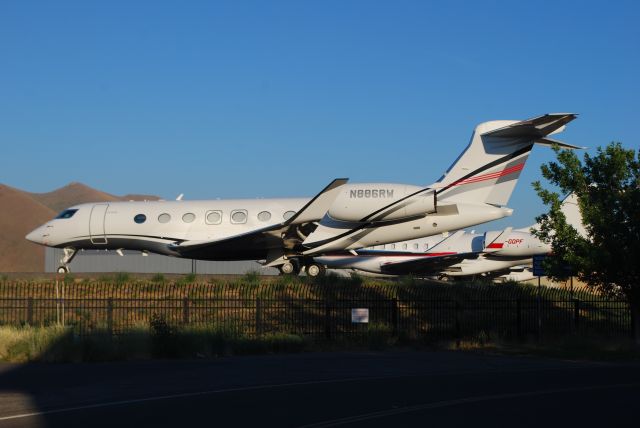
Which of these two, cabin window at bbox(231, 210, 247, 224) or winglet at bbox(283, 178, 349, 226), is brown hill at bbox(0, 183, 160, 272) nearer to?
cabin window at bbox(231, 210, 247, 224)

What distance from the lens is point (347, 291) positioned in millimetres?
27000

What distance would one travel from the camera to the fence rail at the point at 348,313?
2212 centimetres

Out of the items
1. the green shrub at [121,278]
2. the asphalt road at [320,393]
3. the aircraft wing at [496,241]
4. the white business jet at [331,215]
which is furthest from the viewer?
the aircraft wing at [496,241]

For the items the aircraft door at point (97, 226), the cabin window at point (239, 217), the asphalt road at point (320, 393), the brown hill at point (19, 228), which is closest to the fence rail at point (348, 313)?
the cabin window at point (239, 217)

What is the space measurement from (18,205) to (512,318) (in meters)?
98.9

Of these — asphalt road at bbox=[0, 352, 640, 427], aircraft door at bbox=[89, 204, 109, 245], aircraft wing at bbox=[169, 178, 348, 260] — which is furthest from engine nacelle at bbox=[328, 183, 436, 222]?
asphalt road at bbox=[0, 352, 640, 427]

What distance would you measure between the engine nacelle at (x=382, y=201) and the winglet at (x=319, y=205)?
556 millimetres

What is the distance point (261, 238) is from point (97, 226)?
24.8 ft

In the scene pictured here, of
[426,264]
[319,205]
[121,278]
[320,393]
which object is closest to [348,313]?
[319,205]

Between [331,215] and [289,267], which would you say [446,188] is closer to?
[331,215]

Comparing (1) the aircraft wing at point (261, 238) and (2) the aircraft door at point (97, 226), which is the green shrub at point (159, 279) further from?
(2) the aircraft door at point (97, 226)

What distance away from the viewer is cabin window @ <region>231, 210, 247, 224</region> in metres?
31.5

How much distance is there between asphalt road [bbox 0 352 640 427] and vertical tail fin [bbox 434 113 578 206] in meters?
12.7

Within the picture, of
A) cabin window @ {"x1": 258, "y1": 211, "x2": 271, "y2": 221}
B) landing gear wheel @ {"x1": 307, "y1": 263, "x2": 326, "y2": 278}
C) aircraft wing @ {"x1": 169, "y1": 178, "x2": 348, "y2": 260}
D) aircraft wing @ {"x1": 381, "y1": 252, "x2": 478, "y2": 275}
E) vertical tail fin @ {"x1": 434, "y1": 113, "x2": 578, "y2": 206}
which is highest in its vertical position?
vertical tail fin @ {"x1": 434, "y1": 113, "x2": 578, "y2": 206}
